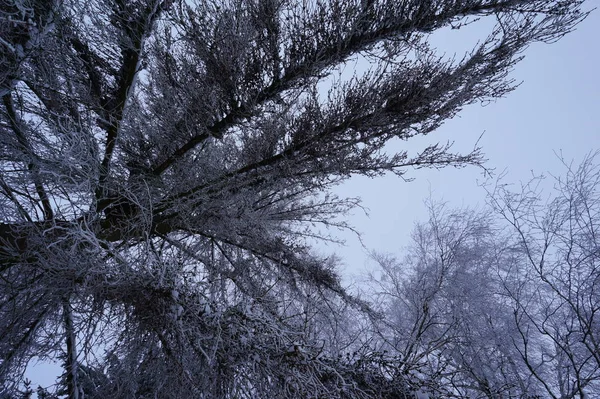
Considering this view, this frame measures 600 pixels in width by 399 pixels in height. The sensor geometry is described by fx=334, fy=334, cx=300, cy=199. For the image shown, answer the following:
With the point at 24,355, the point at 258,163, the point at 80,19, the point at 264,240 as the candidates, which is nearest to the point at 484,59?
the point at 258,163

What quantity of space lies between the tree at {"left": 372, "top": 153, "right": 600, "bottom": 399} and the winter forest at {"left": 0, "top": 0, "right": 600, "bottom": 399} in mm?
119

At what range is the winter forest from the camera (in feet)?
9.35

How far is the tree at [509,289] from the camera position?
15.1 feet

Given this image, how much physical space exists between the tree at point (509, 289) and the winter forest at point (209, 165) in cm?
12

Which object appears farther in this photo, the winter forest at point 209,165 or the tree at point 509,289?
the tree at point 509,289

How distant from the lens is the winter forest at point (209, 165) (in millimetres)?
2850

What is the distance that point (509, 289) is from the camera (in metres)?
6.75

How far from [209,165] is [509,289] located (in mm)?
6304

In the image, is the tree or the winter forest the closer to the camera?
the winter forest

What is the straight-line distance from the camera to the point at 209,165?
199 inches

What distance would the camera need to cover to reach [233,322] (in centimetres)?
282

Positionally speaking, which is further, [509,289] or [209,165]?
[509,289]

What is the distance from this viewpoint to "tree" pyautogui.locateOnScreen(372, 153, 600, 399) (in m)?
4.59

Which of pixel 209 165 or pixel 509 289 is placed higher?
pixel 209 165
